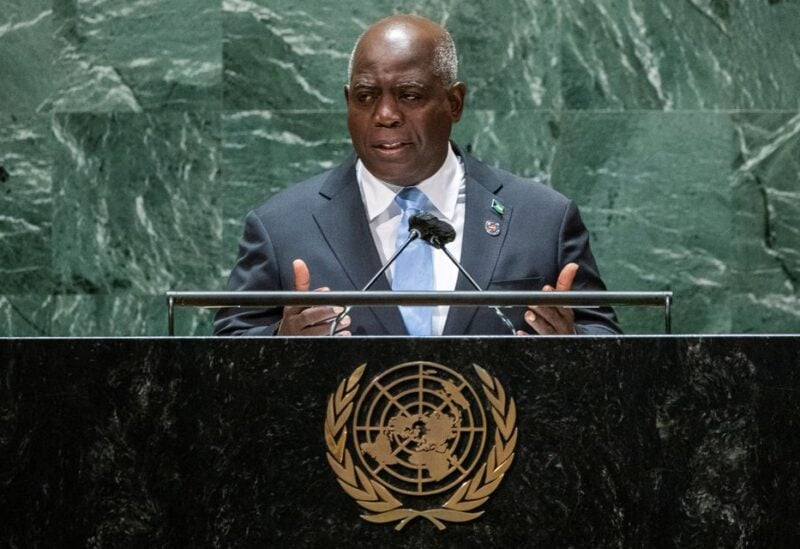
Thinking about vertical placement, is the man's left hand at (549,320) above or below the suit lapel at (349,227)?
above

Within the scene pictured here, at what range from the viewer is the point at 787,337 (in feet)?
9.03

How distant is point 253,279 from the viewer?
12.8 feet

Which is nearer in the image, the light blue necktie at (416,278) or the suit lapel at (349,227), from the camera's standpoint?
the light blue necktie at (416,278)

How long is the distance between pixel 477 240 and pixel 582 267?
29 cm

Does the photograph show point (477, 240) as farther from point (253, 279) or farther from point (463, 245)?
point (253, 279)

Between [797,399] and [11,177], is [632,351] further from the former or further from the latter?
[11,177]

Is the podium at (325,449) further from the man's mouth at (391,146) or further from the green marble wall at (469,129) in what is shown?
the green marble wall at (469,129)

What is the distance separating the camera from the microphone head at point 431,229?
3021mm

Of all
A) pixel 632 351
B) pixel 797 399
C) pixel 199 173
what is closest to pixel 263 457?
pixel 632 351

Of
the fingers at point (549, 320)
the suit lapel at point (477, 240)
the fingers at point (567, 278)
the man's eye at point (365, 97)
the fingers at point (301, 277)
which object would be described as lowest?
the suit lapel at point (477, 240)

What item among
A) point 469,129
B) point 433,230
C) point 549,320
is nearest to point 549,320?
point 549,320

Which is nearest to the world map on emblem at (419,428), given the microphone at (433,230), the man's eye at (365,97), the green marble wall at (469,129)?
the microphone at (433,230)

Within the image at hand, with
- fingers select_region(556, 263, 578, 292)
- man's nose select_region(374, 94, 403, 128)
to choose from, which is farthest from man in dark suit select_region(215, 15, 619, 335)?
fingers select_region(556, 263, 578, 292)

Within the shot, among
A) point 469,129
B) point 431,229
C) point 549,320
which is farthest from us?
point 469,129
